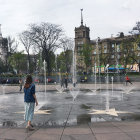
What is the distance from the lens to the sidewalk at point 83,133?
20.4 ft

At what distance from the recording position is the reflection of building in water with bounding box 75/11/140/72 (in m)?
58.2

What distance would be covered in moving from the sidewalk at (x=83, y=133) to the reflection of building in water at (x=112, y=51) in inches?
1907

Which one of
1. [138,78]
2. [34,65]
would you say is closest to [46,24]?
[138,78]

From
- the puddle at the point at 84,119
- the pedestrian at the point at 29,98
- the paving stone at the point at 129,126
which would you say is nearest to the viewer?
the paving stone at the point at 129,126

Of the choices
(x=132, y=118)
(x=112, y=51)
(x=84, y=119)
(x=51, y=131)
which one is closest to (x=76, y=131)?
(x=51, y=131)

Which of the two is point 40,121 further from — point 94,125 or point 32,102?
point 94,125

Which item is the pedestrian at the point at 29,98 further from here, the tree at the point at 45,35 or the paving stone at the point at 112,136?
the tree at the point at 45,35

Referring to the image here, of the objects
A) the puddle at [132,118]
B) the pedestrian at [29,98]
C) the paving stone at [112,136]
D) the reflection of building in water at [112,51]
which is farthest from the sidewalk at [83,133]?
the reflection of building in water at [112,51]

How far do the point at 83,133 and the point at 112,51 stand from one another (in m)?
77.3

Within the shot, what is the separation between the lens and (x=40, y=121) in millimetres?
8609

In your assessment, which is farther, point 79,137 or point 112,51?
point 112,51

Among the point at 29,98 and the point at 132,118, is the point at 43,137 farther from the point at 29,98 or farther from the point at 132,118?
the point at 132,118

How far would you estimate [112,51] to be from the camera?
8194cm

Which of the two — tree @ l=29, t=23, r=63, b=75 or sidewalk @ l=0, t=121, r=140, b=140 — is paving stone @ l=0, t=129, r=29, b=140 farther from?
tree @ l=29, t=23, r=63, b=75
